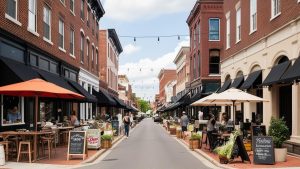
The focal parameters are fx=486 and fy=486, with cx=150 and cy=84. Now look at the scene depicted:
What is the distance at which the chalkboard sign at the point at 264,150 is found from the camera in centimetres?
1555

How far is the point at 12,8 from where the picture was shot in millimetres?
20031

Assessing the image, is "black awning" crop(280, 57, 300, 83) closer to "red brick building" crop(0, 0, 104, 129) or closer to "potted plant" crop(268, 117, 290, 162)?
"potted plant" crop(268, 117, 290, 162)

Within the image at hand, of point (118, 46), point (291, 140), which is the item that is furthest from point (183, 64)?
point (291, 140)

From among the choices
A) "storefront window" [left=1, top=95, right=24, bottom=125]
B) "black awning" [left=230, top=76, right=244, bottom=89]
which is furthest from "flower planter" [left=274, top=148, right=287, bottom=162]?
"black awning" [left=230, top=76, right=244, bottom=89]

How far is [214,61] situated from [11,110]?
33.2 meters

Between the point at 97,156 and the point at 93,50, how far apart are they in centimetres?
2649

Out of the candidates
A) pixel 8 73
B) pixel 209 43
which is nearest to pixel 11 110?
pixel 8 73

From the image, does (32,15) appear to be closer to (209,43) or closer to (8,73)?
(8,73)

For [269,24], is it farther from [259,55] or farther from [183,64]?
[183,64]

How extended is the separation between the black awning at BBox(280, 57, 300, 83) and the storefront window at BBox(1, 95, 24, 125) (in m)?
10.7

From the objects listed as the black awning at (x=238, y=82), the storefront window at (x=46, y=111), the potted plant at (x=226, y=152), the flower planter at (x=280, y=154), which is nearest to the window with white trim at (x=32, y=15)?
the storefront window at (x=46, y=111)

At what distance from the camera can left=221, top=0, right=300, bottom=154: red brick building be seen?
760 inches

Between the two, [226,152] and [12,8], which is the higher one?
[12,8]

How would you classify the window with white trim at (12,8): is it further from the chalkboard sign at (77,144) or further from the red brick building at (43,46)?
the chalkboard sign at (77,144)
